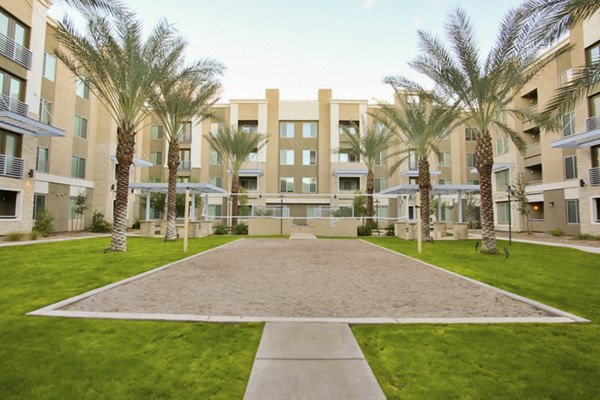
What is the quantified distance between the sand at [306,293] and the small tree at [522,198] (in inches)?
979

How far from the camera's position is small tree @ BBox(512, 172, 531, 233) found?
1176 inches

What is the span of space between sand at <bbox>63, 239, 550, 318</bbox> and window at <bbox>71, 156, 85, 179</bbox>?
966 inches

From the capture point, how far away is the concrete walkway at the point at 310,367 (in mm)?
2939

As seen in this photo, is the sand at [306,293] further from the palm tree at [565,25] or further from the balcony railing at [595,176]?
the balcony railing at [595,176]

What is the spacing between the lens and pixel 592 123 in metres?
23.7

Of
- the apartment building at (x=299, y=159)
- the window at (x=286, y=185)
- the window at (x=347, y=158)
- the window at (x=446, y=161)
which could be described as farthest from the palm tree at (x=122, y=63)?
the window at (x=446, y=161)

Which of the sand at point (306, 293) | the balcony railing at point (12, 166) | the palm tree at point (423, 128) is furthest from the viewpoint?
the palm tree at point (423, 128)

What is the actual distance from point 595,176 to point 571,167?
207 inches

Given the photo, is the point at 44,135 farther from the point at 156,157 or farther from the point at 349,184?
the point at 349,184

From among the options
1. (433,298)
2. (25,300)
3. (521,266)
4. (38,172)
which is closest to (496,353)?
(433,298)

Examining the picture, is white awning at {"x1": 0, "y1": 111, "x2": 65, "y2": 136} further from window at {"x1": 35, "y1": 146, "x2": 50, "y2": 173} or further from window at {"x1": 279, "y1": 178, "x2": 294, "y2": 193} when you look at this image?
window at {"x1": 279, "y1": 178, "x2": 294, "y2": 193}

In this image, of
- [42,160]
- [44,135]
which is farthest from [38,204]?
[44,135]

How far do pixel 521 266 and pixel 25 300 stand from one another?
541 inches

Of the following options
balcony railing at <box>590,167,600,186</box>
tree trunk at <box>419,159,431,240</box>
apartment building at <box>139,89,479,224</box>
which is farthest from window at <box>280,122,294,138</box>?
balcony railing at <box>590,167,600,186</box>
